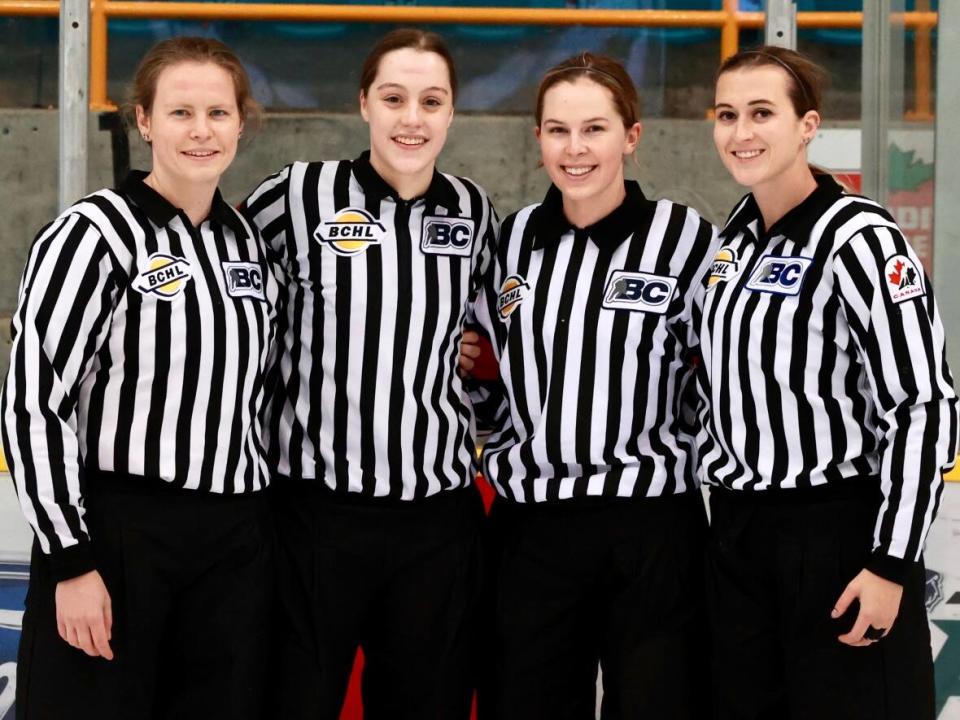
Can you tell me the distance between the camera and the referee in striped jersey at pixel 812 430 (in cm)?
182

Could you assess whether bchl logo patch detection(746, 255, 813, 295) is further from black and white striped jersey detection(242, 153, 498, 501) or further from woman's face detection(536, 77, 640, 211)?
black and white striped jersey detection(242, 153, 498, 501)

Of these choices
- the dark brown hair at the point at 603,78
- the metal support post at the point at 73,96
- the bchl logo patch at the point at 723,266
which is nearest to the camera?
the bchl logo patch at the point at 723,266

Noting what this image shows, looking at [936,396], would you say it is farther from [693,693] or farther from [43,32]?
[43,32]

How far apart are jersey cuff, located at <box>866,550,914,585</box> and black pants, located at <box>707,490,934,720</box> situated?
0.04 m

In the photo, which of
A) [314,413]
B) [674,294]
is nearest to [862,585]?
[674,294]

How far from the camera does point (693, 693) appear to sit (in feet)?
6.78

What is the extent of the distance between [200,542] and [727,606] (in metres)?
0.83

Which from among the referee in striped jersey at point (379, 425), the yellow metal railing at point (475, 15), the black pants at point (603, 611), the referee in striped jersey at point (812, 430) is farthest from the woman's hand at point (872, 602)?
the yellow metal railing at point (475, 15)

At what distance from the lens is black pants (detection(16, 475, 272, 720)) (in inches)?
72.9

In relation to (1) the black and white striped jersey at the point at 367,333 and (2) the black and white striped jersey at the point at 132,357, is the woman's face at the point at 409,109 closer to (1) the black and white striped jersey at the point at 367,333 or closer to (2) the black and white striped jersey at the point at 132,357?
(1) the black and white striped jersey at the point at 367,333

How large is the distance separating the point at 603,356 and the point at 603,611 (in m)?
0.43

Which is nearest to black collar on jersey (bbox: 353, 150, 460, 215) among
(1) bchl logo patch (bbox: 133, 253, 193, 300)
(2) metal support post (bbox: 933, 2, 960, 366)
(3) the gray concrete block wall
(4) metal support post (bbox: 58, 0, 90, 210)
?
(1) bchl logo patch (bbox: 133, 253, 193, 300)

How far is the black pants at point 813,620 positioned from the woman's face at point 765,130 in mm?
512

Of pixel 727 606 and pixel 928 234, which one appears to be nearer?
pixel 727 606
